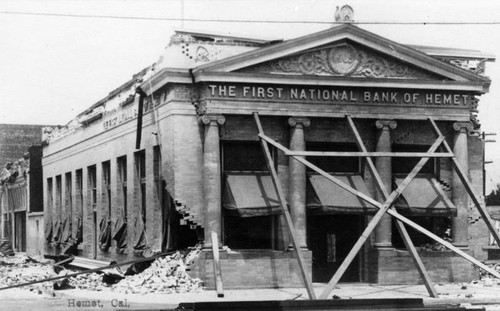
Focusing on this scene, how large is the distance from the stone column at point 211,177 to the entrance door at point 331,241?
3.52 m

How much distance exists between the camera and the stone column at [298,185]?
22.8 m

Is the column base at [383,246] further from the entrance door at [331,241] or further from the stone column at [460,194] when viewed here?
the stone column at [460,194]

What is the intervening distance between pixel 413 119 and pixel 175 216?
7779mm

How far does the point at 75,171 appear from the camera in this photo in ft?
114

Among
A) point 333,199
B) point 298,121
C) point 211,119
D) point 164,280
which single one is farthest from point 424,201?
point 164,280

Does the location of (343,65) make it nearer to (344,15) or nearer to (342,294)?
(344,15)

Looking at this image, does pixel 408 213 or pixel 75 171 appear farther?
pixel 75 171

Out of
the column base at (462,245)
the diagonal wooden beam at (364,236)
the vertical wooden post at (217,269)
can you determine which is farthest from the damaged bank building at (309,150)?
the diagonal wooden beam at (364,236)

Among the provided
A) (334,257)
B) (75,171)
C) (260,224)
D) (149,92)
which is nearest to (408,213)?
(334,257)

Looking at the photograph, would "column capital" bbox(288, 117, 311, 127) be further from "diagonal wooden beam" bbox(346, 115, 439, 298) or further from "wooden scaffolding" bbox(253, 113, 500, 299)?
"diagonal wooden beam" bbox(346, 115, 439, 298)

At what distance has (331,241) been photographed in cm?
2439

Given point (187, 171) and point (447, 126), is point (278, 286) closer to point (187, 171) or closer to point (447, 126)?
point (187, 171)

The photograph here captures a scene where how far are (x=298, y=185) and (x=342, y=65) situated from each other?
12.7 feet

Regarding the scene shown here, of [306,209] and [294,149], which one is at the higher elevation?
[294,149]
